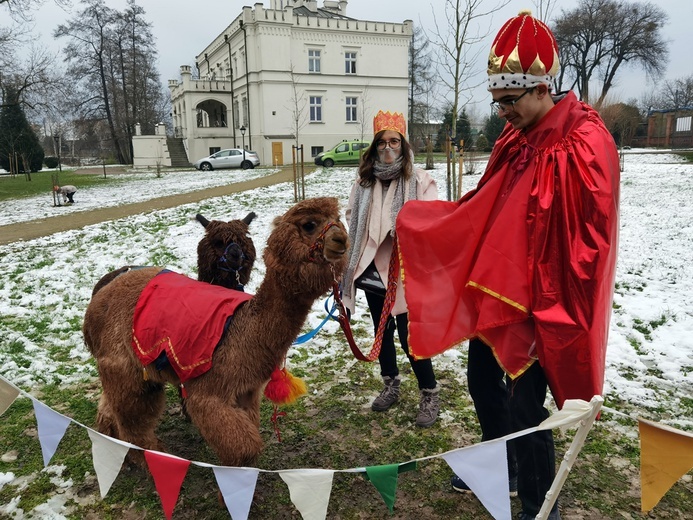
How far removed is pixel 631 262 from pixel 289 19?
32.5m

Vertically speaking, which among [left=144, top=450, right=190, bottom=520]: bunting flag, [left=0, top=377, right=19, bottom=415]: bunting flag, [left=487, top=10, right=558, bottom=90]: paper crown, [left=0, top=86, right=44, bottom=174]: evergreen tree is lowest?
[left=144, top=450, right=190, bottom=520]: bunting flag

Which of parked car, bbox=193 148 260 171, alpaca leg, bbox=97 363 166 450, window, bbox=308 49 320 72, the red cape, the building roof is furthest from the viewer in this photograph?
the building roof

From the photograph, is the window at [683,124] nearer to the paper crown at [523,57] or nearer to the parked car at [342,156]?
the parked car at [342,156]

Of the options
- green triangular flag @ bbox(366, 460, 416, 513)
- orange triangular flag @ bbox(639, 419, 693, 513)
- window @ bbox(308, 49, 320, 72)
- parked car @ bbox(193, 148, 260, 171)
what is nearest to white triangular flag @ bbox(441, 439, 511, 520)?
green triangular flag @ bbox(366, 460, 416, 513)

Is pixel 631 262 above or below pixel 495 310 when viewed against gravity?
below

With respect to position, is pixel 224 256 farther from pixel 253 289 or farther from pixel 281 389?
pixel 253 289

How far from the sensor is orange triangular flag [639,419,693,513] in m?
1.48

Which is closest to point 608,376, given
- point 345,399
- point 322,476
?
point 345,399

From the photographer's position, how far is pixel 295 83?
33.4 meters

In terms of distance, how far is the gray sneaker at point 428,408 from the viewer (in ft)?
10.6

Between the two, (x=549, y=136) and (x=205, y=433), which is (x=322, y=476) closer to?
(x=205, y=433)

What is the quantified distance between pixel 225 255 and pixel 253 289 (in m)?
3.27

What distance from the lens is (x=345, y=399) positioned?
3652 millimetres

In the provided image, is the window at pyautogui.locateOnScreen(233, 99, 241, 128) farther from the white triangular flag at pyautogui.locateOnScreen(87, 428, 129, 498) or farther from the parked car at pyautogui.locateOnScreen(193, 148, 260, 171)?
the white triangular flag at pyautogui.locateOnScreen(87, 428, 129, 498)
